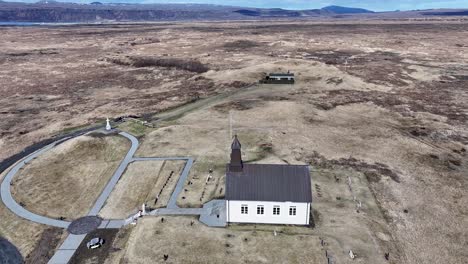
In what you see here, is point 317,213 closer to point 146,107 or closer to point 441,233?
point 441,233

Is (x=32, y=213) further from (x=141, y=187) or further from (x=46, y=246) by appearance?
(x=141, y=187)

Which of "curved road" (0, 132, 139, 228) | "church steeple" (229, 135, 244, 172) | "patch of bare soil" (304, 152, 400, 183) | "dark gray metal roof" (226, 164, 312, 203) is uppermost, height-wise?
"church steeple" (229, 135, 244, 172)

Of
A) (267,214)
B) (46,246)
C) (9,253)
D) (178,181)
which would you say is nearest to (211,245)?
(267,214)

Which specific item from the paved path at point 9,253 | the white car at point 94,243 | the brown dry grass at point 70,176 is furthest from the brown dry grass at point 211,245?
the brown dry grass at point 70,176

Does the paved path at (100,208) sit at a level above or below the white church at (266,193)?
below

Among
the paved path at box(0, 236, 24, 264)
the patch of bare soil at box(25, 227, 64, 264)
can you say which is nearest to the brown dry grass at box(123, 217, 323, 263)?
the patch of bare soil at box(25, 227, 64, 264)

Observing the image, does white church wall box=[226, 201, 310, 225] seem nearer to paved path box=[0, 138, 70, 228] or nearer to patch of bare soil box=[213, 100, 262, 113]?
paved path box=[0, 138, 70, 228]

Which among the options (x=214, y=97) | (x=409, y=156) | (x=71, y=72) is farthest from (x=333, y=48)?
(x=409, y=156)

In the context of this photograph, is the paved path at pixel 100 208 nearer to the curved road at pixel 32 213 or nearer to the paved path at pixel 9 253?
the curved road at pixel 32 213
